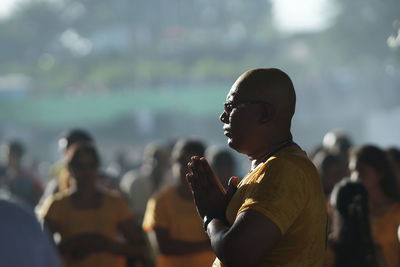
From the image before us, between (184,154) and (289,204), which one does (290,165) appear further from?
(184,154)

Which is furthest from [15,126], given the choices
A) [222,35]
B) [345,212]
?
[345,212]

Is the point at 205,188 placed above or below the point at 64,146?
above

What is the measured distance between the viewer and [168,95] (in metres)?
50.8

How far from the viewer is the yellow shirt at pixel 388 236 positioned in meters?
5.95

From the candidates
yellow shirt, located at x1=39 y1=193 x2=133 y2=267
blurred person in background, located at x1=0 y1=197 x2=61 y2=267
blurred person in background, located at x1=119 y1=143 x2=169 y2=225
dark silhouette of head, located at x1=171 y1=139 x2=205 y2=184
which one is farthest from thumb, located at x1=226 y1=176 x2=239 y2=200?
blurred person in background, located at x1=119 y1=143 x2=169 y2=225

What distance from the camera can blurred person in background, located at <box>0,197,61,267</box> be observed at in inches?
103

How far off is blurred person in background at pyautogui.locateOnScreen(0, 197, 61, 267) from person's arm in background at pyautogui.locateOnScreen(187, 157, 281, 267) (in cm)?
98

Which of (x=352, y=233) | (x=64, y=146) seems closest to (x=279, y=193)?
(x=352, y=233)

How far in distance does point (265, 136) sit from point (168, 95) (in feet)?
154

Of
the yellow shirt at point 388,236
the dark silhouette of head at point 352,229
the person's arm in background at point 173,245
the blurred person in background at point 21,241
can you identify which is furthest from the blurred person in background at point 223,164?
the blurred person in background at point 21,241

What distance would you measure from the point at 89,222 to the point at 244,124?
3.25 metres

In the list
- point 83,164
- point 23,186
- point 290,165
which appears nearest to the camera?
point 290,165

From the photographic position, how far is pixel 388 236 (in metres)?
6.02

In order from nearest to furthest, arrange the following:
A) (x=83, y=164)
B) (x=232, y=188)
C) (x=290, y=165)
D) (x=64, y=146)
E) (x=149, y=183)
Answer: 1. (x=290, y=165)
2. (x=232, y=188)
3. (x=83, y=164)
4. (x=64, y=146)
5. (x=149, y=183)
